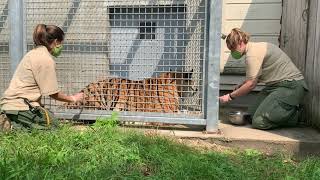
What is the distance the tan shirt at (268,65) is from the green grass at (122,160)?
1.11 metres

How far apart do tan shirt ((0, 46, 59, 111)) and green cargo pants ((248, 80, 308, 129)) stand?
7.82 ft

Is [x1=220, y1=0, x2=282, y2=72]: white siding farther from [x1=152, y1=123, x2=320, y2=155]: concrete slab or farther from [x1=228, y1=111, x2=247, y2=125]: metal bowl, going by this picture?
[x1=152, y1=123, x2=320, y2=155]: concrete slab

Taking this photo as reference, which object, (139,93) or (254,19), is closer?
(139,93)

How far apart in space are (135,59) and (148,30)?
1.27 ft

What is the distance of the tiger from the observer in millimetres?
5238

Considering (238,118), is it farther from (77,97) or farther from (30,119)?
(30,119)

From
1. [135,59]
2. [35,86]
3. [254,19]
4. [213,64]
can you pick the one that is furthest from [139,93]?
[254,19]

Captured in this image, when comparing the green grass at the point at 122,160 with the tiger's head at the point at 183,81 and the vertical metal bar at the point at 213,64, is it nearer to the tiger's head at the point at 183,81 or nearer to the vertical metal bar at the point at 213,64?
the vertical metal bar at the point at 213,64

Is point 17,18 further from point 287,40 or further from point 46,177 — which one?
point 287,40

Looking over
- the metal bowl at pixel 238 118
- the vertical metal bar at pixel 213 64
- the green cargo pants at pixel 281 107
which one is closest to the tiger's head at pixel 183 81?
the vertical metal bar at pixel 213 64

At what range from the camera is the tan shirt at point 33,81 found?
4762 millimetres

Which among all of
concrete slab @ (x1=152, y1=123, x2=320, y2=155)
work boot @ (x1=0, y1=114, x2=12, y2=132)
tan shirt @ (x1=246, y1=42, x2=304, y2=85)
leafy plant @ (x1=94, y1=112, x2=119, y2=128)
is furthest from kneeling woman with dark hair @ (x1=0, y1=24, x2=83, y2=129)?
tan shirt @ (x1=246, y1=42, x2=304, y2=85)

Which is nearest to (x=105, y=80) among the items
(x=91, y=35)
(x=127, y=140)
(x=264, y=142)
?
(x=91, y=35)

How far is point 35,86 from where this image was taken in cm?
489
